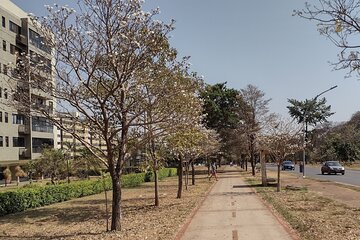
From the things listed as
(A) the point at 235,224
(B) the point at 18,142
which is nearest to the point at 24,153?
(B) the point at 18,142

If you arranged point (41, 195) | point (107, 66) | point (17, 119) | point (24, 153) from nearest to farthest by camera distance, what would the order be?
point (107, 66) → point (41, 195) → point (17, 119) → point (24, 153)

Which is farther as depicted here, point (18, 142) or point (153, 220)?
point (18, 142)

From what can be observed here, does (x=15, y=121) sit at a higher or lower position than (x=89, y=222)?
higher

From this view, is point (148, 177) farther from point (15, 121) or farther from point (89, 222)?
point (89, 222)

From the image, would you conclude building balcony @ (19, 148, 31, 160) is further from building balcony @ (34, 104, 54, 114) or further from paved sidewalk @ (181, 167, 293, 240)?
building balcony @ (34, 104, 54, 114)

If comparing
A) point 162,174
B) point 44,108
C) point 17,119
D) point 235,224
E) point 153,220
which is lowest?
point 162,174

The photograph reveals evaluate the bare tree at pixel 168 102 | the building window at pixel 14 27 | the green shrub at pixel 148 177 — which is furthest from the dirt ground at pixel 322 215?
the building window at pixel 14 27

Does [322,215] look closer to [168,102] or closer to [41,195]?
[168,102]

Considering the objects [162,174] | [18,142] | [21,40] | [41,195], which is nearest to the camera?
[41,195]

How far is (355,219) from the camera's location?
1406 cm

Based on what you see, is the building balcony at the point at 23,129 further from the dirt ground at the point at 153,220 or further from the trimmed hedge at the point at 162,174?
the dirt ground at the point at 153,220

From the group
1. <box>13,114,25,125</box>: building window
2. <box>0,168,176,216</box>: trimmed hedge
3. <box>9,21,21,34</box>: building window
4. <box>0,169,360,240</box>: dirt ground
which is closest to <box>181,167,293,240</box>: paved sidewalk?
<box>0,169,360,240</box>: dirt ground

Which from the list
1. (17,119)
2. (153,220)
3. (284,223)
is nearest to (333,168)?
(153,220)

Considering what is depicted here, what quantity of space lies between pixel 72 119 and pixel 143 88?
2.37 m
